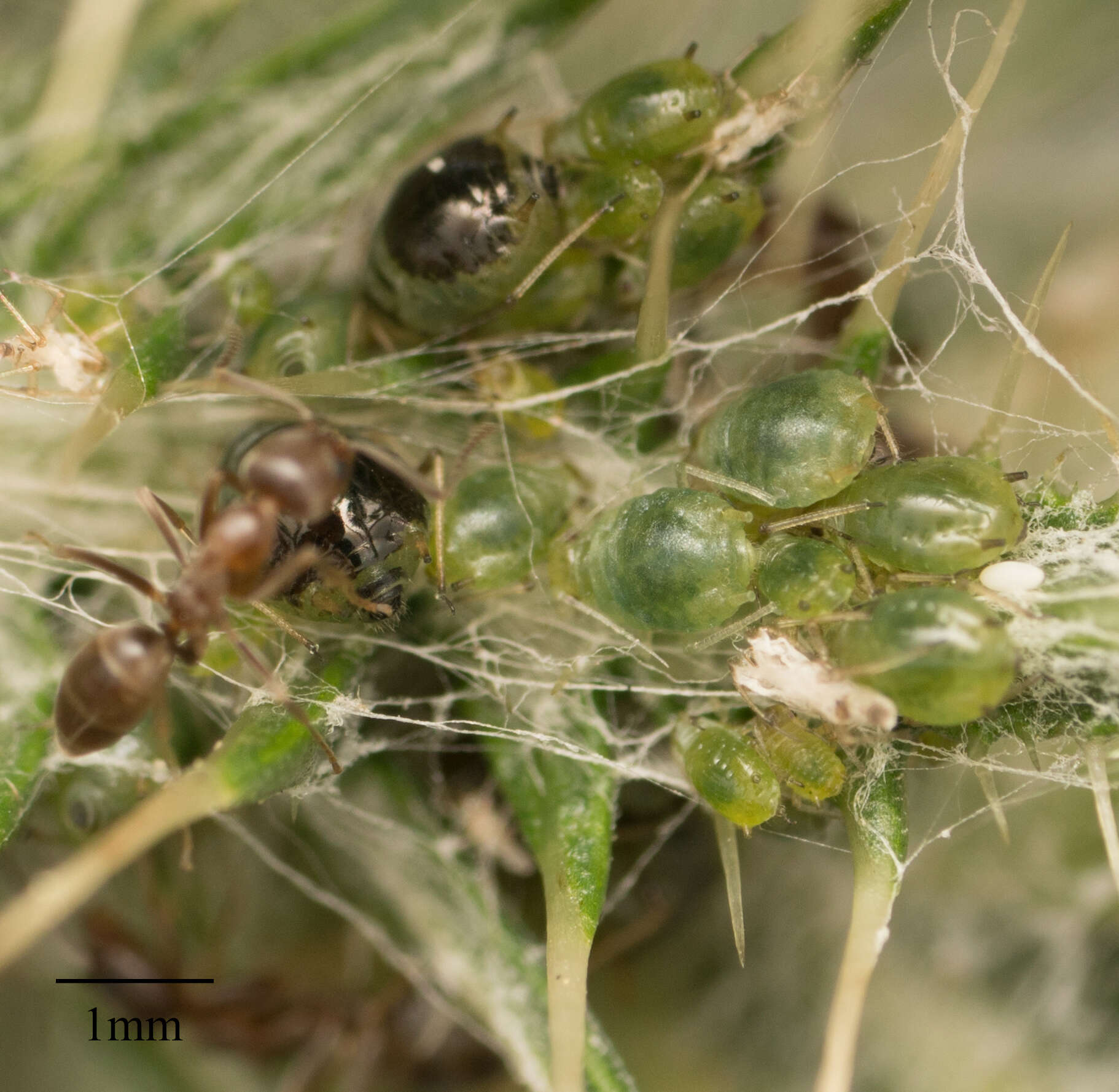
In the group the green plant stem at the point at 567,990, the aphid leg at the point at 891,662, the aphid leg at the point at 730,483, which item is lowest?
the green plant stem at the point at 567,990

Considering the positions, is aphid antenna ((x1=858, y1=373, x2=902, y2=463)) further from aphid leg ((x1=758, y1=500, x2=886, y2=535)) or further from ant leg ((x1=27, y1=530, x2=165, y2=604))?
ant leg ((x1=27, y1=530, x2=165, y2=604))

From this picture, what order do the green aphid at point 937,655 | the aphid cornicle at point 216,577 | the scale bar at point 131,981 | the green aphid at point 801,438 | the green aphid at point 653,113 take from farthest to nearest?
the scale bar at point 131,981 → the green aphid at point 653,113 → the aphid cornicle at point 216,577 → the green aphid at point 801,438 → the green aphid at point 937,655

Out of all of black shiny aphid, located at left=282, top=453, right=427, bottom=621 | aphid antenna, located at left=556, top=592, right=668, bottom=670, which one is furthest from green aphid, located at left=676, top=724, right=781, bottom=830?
black shiny aphid, located at left=282, top=453, right=427, bottom=621

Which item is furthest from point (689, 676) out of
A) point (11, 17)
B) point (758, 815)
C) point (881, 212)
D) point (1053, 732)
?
point (11, 17)

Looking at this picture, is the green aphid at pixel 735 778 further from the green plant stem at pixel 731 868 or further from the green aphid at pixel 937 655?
the green aphid at pixel 937 655

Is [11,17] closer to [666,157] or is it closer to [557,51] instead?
[557,51]

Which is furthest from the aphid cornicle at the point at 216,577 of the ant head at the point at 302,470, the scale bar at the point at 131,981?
the scale bar at the point at 131,981

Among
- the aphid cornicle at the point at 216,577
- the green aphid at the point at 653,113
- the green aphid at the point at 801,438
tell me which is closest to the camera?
the green aphid at the point at 801,438
